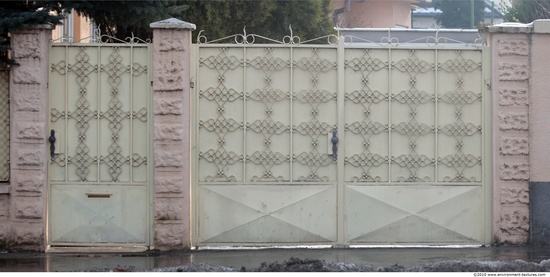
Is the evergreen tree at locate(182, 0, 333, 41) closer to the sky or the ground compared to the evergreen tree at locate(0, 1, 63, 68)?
closer to the sky

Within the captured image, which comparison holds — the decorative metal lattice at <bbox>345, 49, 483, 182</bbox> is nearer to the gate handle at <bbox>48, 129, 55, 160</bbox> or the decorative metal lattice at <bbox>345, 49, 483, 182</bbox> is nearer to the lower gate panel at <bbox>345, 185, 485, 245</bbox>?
the lower gate panel at <bbox>345, 185, 485, 245</bbox>

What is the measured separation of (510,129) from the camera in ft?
36.1

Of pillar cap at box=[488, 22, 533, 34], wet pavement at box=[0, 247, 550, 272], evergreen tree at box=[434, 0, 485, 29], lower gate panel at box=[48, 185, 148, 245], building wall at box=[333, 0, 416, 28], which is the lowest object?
wet pavement at box=[0, 247, 550, 272]

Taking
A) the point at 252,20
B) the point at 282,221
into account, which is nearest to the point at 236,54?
the point at 282,221

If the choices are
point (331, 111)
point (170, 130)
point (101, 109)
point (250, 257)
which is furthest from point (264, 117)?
point (101, 109)

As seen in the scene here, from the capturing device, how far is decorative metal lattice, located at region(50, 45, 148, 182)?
10.9m

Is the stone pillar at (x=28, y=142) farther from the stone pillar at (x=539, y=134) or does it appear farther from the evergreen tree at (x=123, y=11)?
the stone pillar at (x=539, y=134)

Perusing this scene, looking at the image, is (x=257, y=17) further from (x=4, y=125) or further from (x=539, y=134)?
(x=539, y=134)

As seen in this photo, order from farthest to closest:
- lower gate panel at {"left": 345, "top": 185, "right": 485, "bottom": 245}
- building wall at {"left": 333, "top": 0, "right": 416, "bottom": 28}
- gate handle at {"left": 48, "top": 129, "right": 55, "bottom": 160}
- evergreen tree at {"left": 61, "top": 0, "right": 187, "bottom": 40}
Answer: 1. building wall at {"left": 333, "top": 0, "right": 416, "bottom": 28}
2. evergreen tree at {"left": 61, "top": 0, "right": 187, "bottom": 40}
3. lower gate panel at {"left": 345, "top": 185, "right": 485, "bottom": 245}
4. gate handle at {"left": 48, "top": 129, "right": 55, "bottom": 160}

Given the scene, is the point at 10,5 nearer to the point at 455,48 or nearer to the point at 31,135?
the point at 31,135

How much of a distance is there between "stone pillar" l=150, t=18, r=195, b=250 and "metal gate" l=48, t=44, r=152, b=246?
0.17m

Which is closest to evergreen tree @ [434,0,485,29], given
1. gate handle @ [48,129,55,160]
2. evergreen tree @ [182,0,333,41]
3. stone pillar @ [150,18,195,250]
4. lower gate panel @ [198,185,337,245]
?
evergreen tree @ [182,0,333,41]

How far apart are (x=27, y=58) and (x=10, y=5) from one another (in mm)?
857

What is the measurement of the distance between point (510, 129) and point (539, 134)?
0.34m
